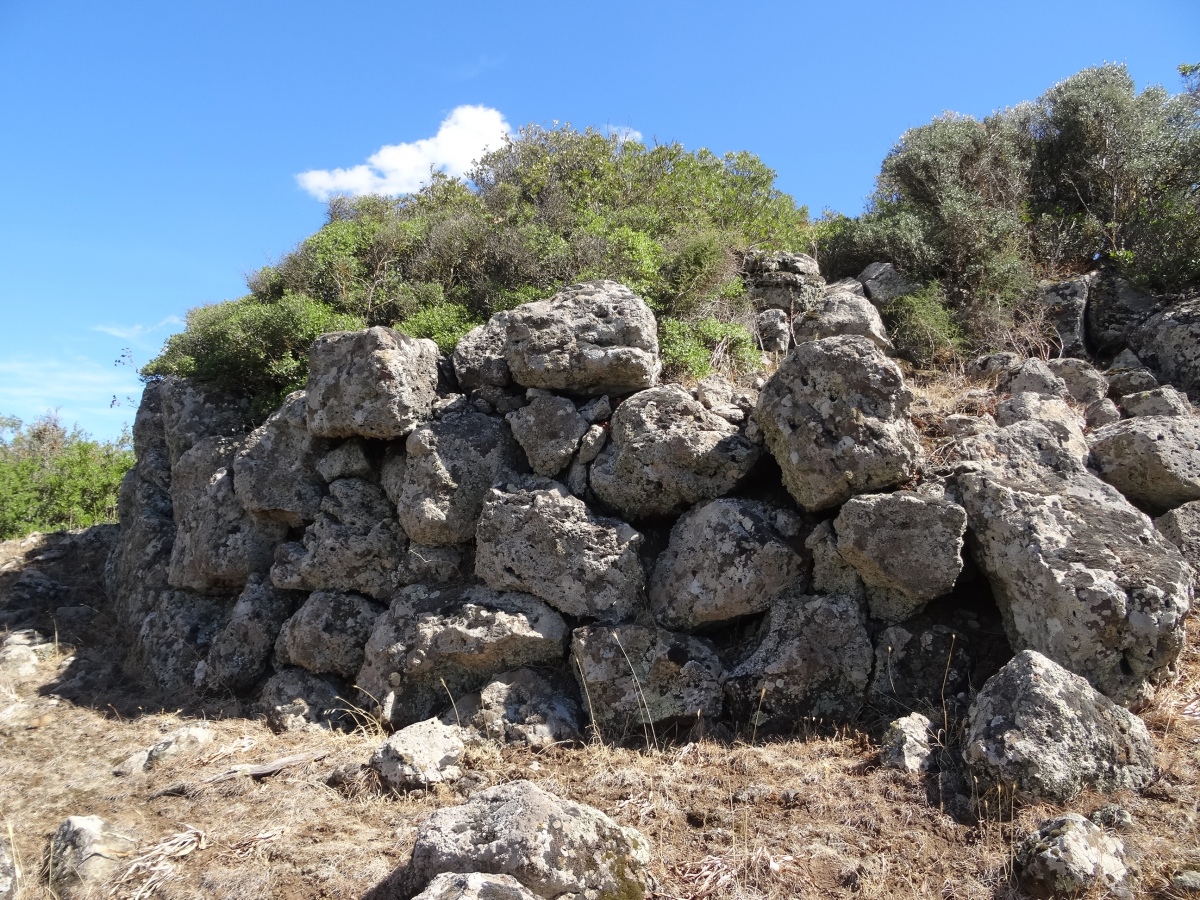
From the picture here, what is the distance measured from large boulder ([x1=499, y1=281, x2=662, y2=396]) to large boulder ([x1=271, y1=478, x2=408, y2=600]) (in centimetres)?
171

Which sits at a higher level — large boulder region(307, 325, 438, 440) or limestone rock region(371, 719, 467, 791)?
large boulder region(307, 325, 438, 440)

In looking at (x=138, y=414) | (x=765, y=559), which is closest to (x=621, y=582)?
(x=765, y=559)

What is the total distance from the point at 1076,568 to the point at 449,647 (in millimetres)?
4253

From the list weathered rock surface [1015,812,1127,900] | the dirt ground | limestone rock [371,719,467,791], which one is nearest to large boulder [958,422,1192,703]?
the dirt ground

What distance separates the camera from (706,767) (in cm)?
509

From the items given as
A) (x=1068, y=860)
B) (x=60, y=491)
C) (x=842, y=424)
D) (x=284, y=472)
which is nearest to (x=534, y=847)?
(x=1068, y=860)

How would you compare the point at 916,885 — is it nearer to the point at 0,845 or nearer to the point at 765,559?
the point at 765,559

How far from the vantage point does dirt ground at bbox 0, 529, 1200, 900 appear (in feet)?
13.3

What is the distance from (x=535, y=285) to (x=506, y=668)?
457 centimetres

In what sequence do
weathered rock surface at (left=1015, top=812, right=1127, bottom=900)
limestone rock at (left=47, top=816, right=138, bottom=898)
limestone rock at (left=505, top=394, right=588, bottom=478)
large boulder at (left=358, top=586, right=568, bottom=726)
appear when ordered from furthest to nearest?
1. limestone rock at (left=505, top=394, right=588, bottom=478)
2. large boulder at (left=358, top=586, right=568, bottom=726)
3. limestone rock at (left=47, top=816, right=138, bottom=898)
4. weathered rock surface at (left=1015, top=812, right=1127, bottom=900)

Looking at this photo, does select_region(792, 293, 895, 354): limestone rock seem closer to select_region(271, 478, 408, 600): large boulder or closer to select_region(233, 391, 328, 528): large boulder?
select_region(271, 478, 408, 600): large boulder

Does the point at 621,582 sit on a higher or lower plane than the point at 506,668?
higher

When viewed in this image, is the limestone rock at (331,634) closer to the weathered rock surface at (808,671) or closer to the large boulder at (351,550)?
the large boulder at (351,550)

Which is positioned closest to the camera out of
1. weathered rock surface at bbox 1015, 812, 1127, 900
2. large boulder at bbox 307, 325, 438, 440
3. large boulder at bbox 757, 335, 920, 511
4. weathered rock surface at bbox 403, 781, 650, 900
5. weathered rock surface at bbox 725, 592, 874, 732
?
weathered rock surface at bbox 1015, 812, 1127, 900
